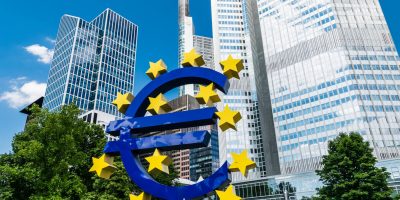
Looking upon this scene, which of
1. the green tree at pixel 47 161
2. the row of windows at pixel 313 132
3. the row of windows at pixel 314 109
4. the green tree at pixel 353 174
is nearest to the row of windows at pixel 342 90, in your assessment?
the row of windows at pixel 314 109

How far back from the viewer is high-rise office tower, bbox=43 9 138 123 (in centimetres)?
12900

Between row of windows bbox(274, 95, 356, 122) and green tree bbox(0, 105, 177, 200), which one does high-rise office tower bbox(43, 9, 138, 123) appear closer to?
row of windows bbox(274, 95, 356, 122)

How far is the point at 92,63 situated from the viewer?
455 feet

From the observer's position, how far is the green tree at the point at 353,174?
70.6 feet

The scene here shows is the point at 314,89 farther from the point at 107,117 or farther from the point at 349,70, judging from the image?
the point at 107,117

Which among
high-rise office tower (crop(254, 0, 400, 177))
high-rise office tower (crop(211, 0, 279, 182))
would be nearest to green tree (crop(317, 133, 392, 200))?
high-rise office tower (crop(254, 0, 400, 177))

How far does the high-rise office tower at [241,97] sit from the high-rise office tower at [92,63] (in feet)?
163

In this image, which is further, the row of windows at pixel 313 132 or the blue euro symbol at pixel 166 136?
the row of windows at pixel 313 132

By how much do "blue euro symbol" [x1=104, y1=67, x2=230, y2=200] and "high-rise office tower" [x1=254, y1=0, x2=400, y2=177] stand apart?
69.1m

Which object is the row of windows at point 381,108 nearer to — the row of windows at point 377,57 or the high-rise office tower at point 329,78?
the high-rise office tower at point 329,78

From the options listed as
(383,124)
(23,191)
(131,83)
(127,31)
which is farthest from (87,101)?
(23,191)

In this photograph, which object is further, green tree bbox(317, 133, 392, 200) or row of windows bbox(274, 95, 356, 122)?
row of windows bbox(274, 95, 356, 122)

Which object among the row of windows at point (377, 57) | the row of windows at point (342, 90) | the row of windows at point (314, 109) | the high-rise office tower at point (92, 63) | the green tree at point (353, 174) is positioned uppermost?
the high-rise office tower at point (92, 63)

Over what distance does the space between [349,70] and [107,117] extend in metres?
70.9
